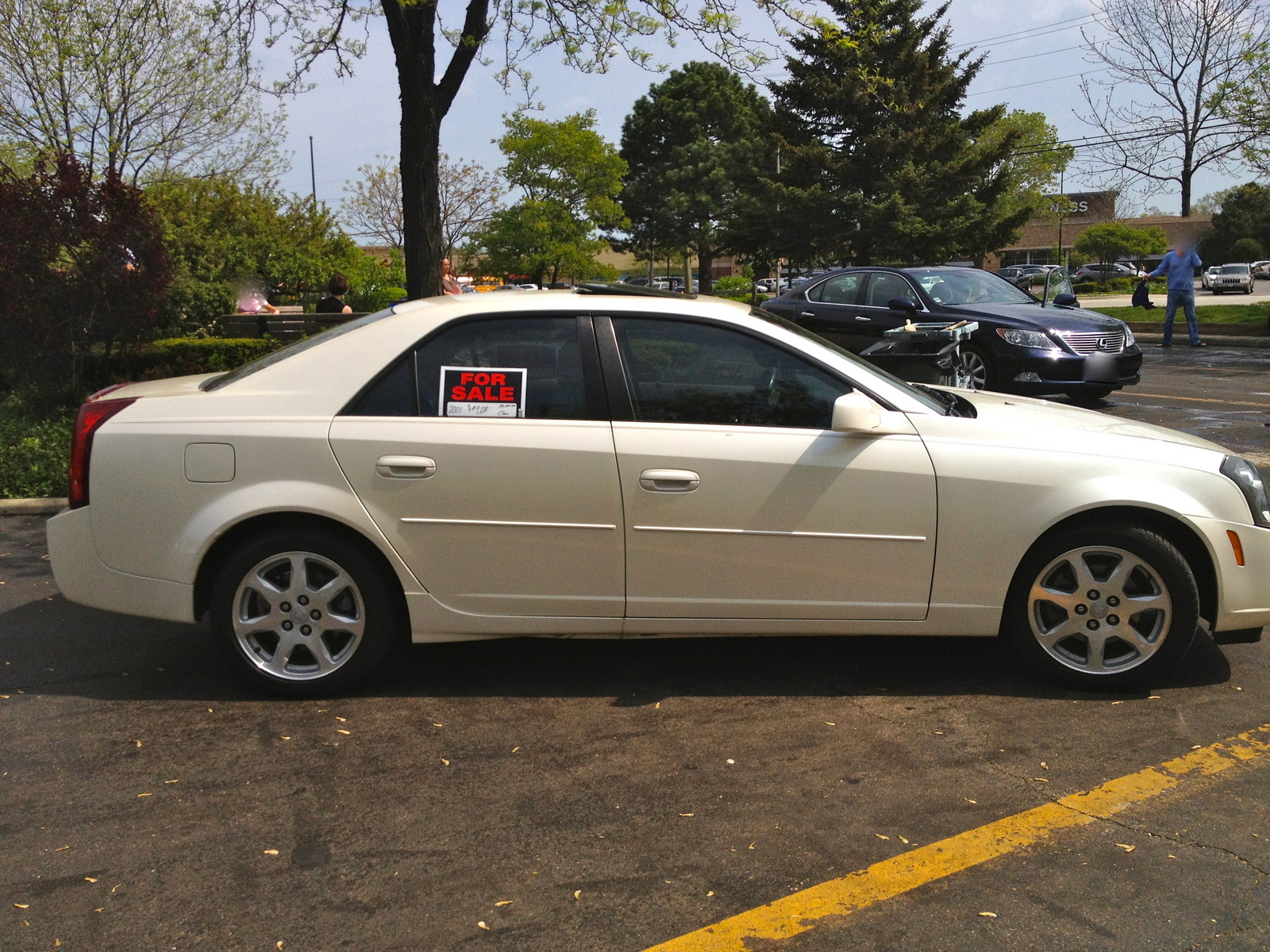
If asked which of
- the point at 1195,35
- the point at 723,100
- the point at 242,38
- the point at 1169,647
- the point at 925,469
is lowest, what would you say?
the point at 1169,647

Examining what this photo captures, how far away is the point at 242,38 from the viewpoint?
1209cm

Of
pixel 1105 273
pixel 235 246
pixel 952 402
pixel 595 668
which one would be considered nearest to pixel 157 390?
pixel 595 668

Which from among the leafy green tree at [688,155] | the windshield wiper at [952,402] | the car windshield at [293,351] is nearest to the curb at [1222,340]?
the windshield wiper at [952,402]

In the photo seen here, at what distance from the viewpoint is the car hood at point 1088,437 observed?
4316 millimetres

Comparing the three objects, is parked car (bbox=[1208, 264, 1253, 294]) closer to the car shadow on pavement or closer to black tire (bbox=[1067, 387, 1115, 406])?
black tire (bbox=[1067, 387, 1115, 406])

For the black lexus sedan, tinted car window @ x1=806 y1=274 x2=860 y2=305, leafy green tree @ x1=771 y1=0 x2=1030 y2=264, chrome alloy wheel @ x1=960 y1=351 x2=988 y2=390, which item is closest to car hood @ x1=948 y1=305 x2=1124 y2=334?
the black lexus sedan

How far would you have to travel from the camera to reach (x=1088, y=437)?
438 cm

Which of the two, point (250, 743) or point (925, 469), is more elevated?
point (925, 469)

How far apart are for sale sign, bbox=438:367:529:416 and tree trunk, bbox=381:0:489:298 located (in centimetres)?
660

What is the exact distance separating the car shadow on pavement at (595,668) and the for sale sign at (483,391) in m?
1.12

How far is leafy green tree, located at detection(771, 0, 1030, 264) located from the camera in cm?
3962

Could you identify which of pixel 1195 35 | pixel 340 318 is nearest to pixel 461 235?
pixel 1195 35

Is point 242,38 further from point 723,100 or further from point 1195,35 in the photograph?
point 723,100

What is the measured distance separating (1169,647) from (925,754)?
1167 millimetres
